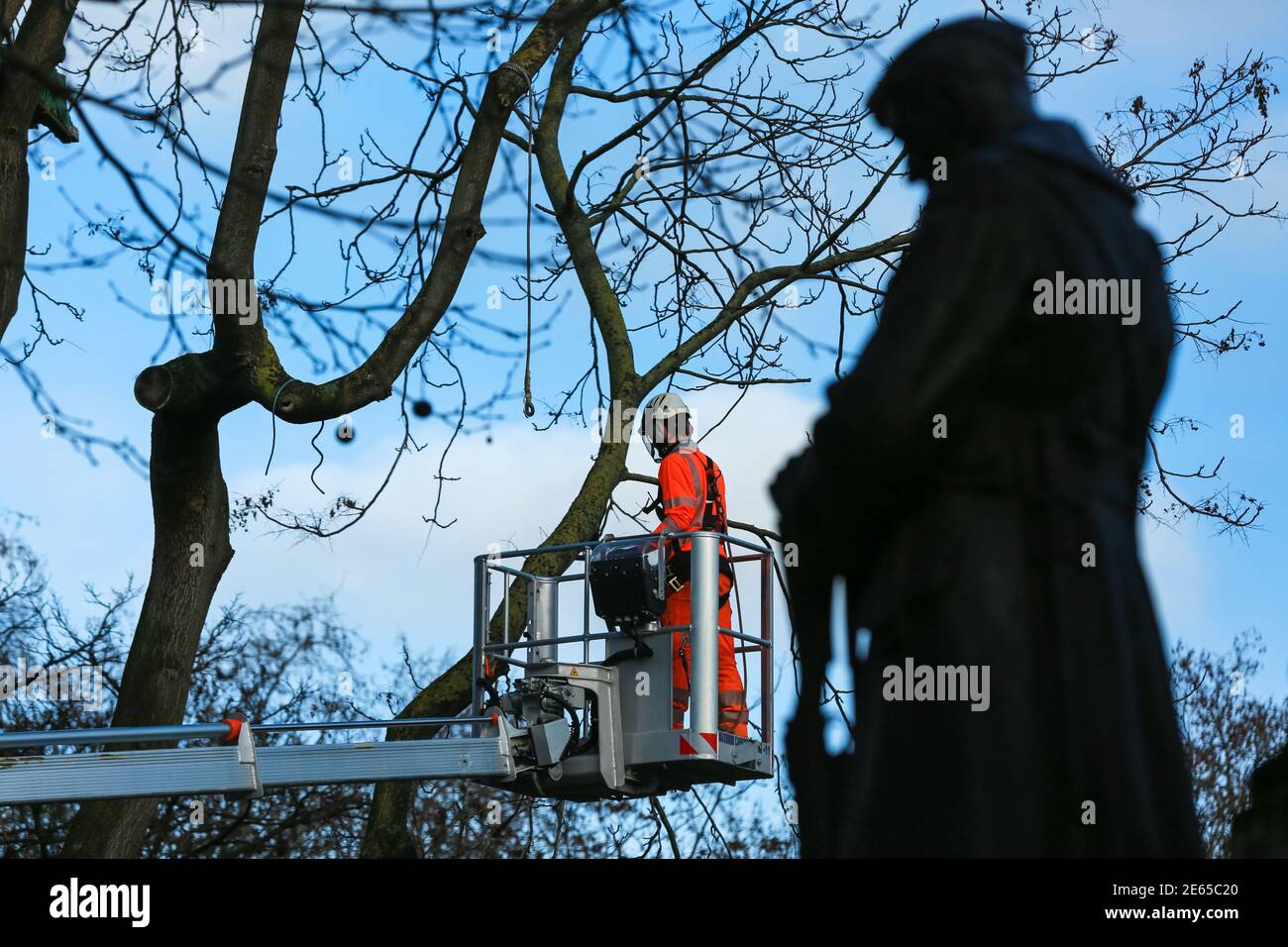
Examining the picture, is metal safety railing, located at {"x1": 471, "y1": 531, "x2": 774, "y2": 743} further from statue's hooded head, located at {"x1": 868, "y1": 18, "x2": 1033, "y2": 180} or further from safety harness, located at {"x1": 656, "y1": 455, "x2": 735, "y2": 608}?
statue's hooded head, located at {"x1": 868, "y1": 18, "x2": 1033, "y2": 180}

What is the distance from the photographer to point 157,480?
11172mm

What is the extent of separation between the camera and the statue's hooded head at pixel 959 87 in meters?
3.21

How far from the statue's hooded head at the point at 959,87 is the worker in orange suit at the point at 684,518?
695cm

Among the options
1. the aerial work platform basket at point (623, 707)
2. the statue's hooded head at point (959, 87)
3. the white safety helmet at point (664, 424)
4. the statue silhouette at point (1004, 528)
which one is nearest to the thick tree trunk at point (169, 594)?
the aerial work platform basket at point (623, 707)

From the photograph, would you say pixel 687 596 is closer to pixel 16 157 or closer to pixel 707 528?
pixel 707 528

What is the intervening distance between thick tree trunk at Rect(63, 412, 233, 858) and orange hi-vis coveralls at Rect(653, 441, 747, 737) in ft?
8.78

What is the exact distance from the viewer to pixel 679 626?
10016 millimetres

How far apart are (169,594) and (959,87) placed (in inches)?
333

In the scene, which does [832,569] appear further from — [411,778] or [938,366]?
[411,778]

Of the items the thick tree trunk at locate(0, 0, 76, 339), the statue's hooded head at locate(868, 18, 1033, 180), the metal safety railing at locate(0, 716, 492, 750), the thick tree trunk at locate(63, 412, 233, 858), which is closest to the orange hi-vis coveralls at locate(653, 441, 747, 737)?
the metal safety railing at locate(0, 716, 492, 750)

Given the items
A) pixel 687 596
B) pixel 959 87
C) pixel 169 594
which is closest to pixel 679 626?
pixel 687 596

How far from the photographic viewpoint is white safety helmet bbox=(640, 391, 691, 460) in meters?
11.0
